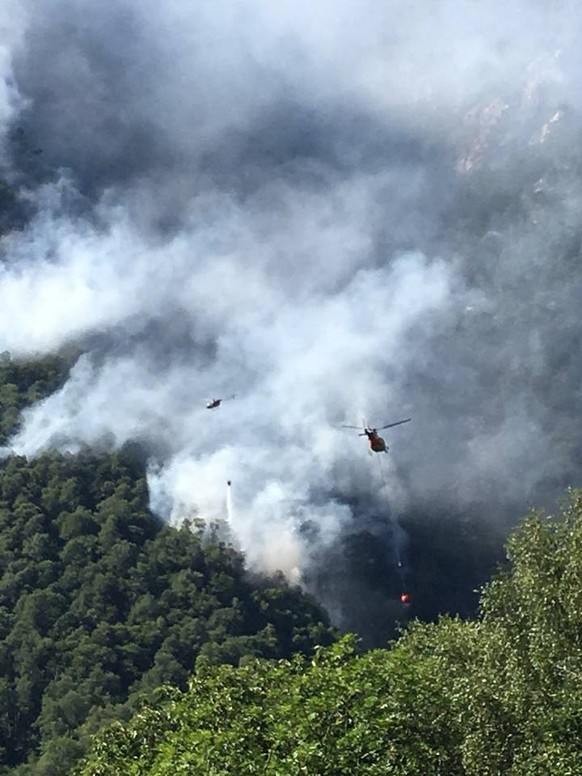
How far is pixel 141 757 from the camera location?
236ft

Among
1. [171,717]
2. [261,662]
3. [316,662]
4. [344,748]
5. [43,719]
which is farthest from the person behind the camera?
[43,719]

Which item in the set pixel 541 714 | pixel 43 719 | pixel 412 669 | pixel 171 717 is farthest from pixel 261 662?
pixel 43 719

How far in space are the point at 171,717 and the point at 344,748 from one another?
61.0 feet

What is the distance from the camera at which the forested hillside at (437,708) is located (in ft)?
188

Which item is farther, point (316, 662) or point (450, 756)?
point (316, 662)

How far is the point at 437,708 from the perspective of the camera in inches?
2435

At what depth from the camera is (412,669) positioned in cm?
6316

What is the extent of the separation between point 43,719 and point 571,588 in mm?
148638

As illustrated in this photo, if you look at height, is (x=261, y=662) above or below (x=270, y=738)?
above

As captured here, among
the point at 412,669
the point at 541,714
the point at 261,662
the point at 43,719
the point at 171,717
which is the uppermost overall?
the point at 43,719

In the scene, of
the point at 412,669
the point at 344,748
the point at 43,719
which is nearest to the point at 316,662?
the point at 412,669

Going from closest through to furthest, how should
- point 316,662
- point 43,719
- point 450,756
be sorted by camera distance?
point 450,756, point 316,662, point 43,719

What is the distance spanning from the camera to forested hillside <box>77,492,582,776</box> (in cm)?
5741

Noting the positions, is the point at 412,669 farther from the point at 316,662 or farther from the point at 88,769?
the point at 88,769
